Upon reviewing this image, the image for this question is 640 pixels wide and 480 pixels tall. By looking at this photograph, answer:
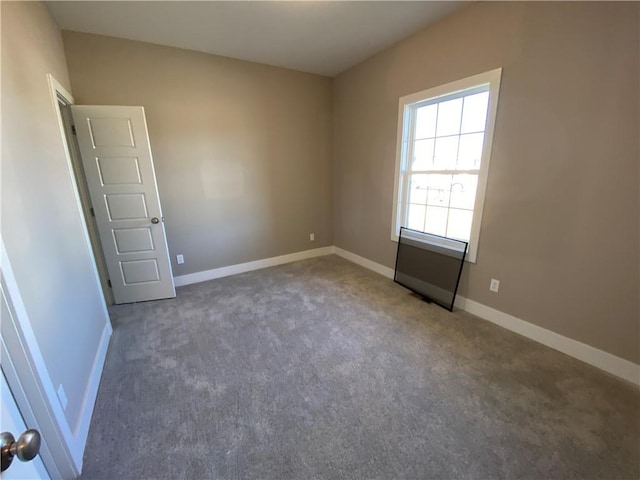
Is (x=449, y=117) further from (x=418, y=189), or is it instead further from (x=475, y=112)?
(x=418, y=189)

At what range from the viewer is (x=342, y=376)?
6.20ft

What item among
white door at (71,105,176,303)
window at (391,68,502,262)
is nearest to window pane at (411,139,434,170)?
window at (391,68,502,262)

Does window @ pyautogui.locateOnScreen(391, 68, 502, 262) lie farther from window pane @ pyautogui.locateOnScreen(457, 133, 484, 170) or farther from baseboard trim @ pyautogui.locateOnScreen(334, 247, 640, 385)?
baseboard trim @ pyautogui.locateOnScreen(334, 247, 640, 385)

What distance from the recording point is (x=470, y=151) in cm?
249

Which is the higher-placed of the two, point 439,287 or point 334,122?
point 334,122

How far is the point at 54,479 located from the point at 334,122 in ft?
13.9

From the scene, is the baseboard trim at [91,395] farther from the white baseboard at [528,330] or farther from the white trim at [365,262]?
the white trim at [365,262]

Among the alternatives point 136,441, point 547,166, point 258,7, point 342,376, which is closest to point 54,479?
point 136,441

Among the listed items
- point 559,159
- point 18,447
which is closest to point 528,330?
point 559,159

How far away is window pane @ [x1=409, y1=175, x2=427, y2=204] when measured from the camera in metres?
2.97

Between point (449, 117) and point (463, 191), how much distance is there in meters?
0.74

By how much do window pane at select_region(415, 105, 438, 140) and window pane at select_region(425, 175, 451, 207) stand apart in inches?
17.8

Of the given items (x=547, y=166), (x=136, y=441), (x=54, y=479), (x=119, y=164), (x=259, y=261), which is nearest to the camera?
(x=54, y=479)

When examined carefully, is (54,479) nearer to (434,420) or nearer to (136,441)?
(136,441)
